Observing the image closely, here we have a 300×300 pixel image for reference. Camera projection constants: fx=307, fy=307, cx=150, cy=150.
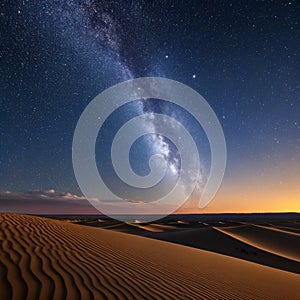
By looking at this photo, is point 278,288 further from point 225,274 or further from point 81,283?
point 81,283

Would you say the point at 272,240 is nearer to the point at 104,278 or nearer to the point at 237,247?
the point at 237,247

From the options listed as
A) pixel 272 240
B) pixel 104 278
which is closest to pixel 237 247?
pixel 272 240

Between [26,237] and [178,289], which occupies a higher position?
[26,237]

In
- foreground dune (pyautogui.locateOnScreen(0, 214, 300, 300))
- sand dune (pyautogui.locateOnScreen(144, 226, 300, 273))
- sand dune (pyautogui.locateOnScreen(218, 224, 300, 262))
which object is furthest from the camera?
sand dune (pyautogui.locateOnScreen(218, 224, 300, 262))

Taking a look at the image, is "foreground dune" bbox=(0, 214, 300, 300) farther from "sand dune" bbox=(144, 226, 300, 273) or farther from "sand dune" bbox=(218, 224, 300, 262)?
"sand dune" bbox=(218, 224, 300, 262)

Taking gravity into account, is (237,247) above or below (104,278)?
above

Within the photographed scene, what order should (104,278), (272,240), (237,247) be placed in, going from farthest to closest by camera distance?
1. (272,240)
2. (237,247)
3. (104,278)

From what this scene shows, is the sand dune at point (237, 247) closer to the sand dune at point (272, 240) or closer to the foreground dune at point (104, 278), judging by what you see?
the sand dune at point (272, 240)

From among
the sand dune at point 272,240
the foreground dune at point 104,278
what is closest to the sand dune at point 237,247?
the sand dune at point 272,240

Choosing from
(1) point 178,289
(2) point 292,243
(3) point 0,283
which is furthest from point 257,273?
(2) point 292,243

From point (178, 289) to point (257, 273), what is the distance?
5.09 metres

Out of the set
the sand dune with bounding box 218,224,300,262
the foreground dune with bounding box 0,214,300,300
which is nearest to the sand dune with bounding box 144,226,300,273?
the sand dune with bounding box 218,224,300,262

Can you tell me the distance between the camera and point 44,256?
18.7ft

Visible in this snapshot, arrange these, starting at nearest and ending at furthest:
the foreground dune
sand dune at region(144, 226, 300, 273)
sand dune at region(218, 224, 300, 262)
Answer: the foreground dune, sand dune at region(144, 226, 300, 273), sand dune at region(218, 224, 300, 262)
